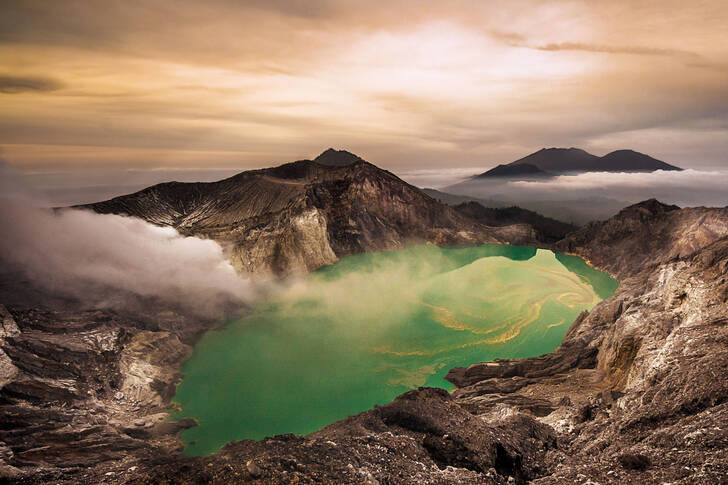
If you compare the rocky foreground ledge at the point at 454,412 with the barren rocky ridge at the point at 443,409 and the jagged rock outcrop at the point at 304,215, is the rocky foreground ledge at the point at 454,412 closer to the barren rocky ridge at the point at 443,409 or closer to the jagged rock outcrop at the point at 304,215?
the barren rocky ridge at the point at 443,409

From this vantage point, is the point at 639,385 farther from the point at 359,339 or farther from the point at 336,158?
the point at 336,158

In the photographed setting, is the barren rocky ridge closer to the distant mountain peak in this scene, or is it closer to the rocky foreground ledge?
the rocky foreground ledge

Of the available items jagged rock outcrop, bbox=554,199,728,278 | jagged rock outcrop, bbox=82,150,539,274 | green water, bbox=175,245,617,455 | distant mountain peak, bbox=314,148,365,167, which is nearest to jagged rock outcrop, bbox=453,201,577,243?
jagged rock outcrop, bbox=82,150,539,274

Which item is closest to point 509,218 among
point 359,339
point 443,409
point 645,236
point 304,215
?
point 645,236

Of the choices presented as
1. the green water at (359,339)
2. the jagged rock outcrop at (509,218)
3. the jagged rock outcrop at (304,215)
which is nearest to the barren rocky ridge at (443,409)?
the green water at (359,339)

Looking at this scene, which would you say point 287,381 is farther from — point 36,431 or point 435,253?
point 435,253

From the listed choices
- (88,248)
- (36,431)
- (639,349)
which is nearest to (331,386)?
(36,431)
